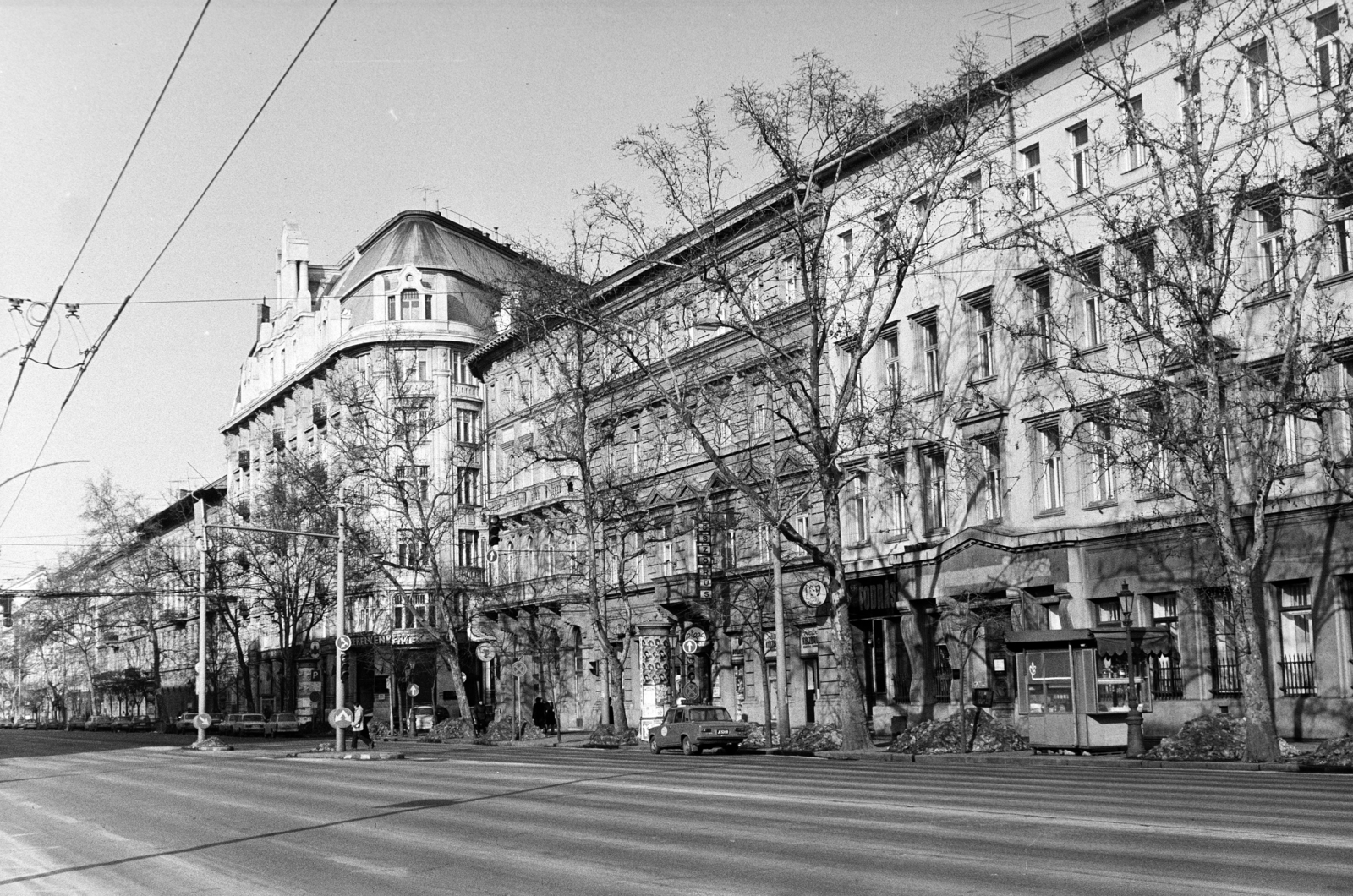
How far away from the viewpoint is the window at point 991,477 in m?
43.2

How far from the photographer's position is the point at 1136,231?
3234 cm

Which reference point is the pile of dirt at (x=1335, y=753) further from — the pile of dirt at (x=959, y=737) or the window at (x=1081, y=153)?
the window at (x=1081, y=153)

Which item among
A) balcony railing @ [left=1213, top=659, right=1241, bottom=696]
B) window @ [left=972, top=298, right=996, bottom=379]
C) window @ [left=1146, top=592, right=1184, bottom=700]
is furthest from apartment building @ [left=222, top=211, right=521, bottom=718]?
balcony railing @ [left=1213, top=659, right=1241, bottom=696]

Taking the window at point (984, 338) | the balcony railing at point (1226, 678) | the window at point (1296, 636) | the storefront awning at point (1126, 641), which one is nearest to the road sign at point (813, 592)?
the window at point (984, 338)

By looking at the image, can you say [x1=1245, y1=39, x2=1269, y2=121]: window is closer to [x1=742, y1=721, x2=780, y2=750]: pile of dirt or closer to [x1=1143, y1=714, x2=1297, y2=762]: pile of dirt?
[x1=1143, y1=714, x2=1297, y2=762]: pile of dirt

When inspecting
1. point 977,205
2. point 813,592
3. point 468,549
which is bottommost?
point 813,592

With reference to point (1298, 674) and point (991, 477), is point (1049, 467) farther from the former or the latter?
point (1298, 674)

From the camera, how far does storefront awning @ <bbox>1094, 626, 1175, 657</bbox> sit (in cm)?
3428

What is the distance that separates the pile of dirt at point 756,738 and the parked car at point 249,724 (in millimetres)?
42712

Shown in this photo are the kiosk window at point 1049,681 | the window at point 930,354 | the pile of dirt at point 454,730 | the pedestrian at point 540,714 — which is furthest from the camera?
the pedestrian at point 540,714

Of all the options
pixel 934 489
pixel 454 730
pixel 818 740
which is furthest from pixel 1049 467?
pixel 454 730

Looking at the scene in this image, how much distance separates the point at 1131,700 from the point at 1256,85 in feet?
44.7

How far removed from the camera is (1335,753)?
2720 cm

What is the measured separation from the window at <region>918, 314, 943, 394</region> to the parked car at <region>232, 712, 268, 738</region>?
160ft
